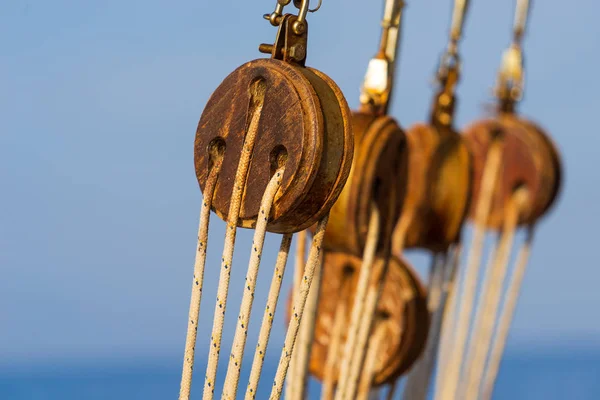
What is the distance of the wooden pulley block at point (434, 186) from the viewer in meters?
1.87

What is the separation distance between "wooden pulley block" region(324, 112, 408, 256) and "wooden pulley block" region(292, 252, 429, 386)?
0.17 meters

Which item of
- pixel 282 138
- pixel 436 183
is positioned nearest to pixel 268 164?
pixel 282 138

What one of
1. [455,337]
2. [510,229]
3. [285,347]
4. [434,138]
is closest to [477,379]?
[455,337]

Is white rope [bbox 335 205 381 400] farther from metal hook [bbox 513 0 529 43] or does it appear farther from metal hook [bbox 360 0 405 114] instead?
metal hook [bbox 513 0 529 43]

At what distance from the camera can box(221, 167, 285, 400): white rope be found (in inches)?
38.9

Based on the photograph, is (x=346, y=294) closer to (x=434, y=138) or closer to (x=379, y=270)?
(x=379, y=270)

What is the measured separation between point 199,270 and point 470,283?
3.76 ft

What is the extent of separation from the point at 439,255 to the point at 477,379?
331 mm

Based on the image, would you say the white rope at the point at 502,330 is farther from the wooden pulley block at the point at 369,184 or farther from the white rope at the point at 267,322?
the white rope at the point at 267,322

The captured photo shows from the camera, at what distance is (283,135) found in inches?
39.2

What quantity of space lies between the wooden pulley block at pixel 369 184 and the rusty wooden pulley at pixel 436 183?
0.43m

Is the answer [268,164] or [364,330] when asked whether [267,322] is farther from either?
[364,330]

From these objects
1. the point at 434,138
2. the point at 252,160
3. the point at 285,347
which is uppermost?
the point at 434,138

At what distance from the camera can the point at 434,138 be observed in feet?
6.12
